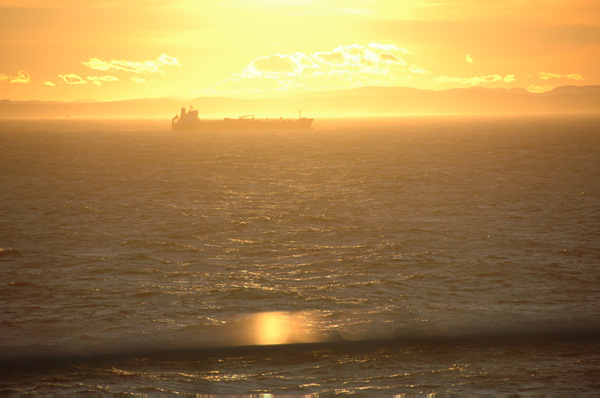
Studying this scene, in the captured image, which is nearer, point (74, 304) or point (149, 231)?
point (74, 304)

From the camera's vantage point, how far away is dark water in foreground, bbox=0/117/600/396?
13.6 m

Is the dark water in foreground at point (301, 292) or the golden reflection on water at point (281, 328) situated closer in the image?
the dark water in foreground at point (301, 292)

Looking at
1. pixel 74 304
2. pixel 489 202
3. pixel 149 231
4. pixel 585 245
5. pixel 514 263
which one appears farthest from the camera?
pixel 489 202

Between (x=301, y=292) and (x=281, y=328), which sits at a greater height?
(x=281, y=328)

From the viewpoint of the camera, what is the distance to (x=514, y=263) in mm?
24734

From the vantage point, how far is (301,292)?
813 inches

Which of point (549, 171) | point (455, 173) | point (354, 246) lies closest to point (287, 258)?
point (354, 246)

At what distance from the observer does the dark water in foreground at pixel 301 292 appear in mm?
13594

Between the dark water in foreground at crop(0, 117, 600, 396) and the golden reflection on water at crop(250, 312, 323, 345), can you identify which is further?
the golden reflection on water at crop(250, 312, 323, 345)

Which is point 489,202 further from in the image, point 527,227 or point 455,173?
point 455,173

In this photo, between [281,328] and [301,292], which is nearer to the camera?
[281,328]

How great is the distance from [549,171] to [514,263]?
4460 cm

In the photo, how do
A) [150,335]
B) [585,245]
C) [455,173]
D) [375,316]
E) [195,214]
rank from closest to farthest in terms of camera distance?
[150,335] < [375,316] < [585,245] < [195,214] < [455,173]

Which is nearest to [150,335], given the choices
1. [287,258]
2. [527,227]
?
[287,258]
